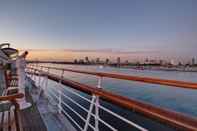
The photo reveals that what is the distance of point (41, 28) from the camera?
14.3 m

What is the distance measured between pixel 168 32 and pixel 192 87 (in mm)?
25188

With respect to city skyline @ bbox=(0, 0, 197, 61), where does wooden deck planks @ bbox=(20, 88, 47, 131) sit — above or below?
below

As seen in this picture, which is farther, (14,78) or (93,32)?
(93,32)

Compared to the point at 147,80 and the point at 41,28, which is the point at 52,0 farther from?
the point at 147,80

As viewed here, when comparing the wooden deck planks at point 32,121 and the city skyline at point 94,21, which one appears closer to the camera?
the wooden deck planks at point 32,121

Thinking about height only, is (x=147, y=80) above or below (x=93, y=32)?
below

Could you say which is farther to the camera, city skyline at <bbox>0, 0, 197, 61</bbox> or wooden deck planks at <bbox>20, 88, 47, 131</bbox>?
city skyline at <bbox>0, 0, 197, 61</bbox>

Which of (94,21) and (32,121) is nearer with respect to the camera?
(32,121)

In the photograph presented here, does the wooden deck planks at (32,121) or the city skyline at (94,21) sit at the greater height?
the city skyline at (94,21)

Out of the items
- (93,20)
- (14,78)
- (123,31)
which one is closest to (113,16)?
(93,20)

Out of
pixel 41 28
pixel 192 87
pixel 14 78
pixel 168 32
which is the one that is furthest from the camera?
pixel 168 32

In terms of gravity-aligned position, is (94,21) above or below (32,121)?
above

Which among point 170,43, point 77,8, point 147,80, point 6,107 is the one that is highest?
point 77,8

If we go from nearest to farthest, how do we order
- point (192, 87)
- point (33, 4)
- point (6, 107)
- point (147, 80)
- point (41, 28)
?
point (192, 87)
point (147, 80)
point (6, 107)
point (33, 4)
point (41, 28)
